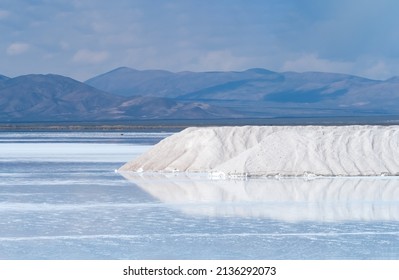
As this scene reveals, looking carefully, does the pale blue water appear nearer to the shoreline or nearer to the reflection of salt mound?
the reflection of salt mound

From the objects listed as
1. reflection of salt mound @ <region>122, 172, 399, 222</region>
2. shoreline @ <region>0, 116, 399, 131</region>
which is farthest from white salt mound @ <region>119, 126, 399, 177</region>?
shoreline @ <region>0, 116, 399, 131</region>

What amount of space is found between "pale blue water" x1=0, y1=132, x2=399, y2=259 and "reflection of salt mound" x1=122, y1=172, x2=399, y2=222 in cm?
2

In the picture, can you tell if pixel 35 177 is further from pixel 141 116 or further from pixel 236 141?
pixel 141 116

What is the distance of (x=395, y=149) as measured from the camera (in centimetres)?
2400

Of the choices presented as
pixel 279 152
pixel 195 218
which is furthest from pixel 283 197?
pixel 279 152

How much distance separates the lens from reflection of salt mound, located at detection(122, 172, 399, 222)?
14.3m

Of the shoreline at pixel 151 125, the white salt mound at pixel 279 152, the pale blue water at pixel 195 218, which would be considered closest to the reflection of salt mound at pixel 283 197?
the pale blue water at pixel 195 218

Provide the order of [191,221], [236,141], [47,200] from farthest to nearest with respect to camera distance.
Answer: [236,141] → [47,200] → [191,221]

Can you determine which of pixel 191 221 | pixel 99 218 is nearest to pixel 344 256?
pixel 191 221

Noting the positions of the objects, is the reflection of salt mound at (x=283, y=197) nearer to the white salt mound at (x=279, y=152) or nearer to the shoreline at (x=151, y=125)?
the white salt mound at (x=279, y=152)

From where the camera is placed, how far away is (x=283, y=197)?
1692 cm

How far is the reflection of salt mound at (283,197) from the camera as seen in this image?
565 inches

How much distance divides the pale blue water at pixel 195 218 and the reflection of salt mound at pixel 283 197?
2 centimetres
